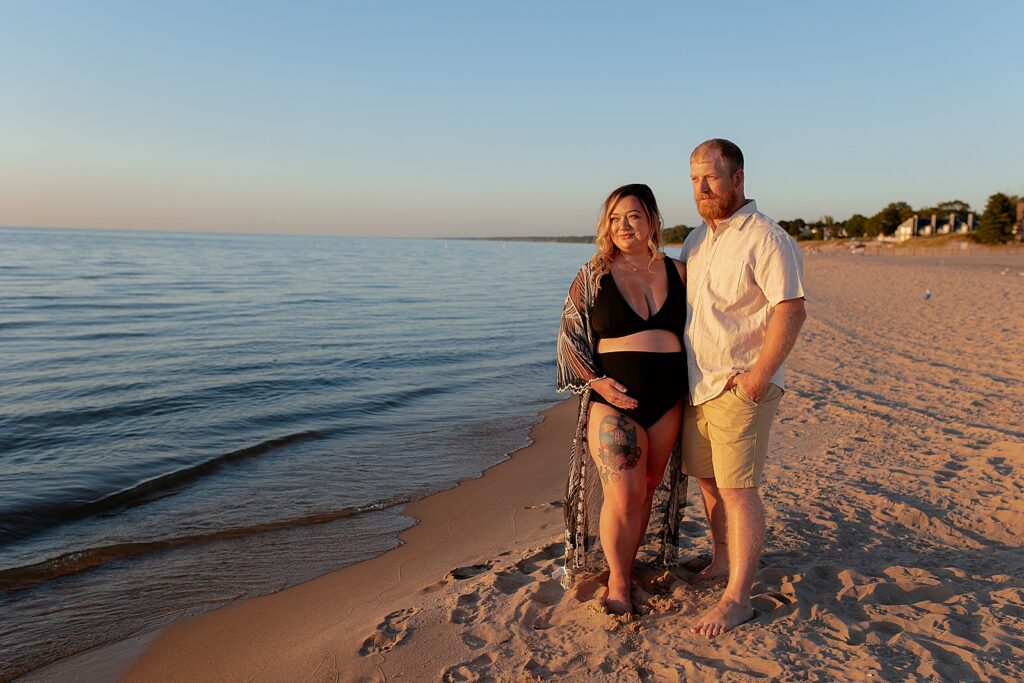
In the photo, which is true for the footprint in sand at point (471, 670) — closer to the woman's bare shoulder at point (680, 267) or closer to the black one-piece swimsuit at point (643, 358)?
the black one-piece swimsuit at point (643, 358)

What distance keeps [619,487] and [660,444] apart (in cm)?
31

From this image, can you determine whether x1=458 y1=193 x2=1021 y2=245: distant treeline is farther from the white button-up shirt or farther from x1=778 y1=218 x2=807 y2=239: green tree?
the white button-up shirt

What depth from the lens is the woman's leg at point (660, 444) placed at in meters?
3.46

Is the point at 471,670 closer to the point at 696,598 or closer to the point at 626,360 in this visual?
the point at 696,598

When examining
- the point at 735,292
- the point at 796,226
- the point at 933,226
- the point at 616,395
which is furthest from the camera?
the point at 796,226

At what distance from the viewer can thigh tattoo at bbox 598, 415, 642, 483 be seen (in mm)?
3367

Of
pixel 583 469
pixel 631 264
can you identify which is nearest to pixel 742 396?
pixel 631 264

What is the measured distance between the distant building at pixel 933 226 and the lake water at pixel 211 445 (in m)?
84.5

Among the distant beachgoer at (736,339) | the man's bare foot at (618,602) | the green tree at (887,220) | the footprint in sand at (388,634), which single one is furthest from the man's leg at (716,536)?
the green tree at (887,220)

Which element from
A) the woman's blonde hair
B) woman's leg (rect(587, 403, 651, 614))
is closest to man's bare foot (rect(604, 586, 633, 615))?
woman's leg (rect(587, 403, 651, 614))

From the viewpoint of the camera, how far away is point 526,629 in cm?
335

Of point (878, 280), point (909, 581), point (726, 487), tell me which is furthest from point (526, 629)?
point (878, 280)

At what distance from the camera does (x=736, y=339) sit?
10.5ft

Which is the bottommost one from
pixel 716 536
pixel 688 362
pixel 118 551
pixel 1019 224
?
pixel 118 551
